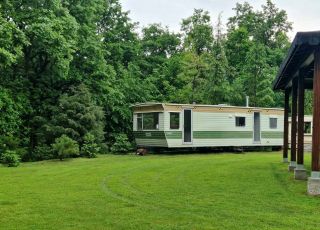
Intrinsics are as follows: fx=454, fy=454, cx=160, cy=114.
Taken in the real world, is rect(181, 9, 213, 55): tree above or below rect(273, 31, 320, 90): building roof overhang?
above

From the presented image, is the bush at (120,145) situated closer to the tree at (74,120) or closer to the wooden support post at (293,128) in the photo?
the tree at (74,120)

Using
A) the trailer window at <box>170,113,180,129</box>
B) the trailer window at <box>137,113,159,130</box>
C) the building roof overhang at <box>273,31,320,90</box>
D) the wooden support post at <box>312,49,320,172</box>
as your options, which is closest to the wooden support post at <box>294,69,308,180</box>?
the building roof overhang at <box>273,31,320,90</box>

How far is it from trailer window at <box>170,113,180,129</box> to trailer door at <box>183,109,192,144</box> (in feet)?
1.47

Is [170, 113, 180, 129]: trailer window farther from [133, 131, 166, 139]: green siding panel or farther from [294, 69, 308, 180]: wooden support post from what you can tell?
[294, 69, 308, 180]: wooden support post

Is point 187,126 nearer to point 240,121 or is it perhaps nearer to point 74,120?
point 240,121

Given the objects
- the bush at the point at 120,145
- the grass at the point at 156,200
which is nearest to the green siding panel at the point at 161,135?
the bush at the point at 120,145

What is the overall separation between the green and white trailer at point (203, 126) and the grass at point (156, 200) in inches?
336

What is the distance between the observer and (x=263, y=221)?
Answer: 7168 millimetres

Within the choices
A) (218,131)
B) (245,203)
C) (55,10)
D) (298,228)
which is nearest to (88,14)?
(55,10)

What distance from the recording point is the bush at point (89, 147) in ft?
70.5

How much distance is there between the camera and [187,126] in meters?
23.7

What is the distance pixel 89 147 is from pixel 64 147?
1.76 meters

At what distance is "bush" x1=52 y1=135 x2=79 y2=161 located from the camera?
Answer: 19.9 meters

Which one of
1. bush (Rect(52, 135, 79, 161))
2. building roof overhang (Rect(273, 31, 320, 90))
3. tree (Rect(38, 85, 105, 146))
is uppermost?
building roof overhang (Rect(273, 31, 320, 90))
